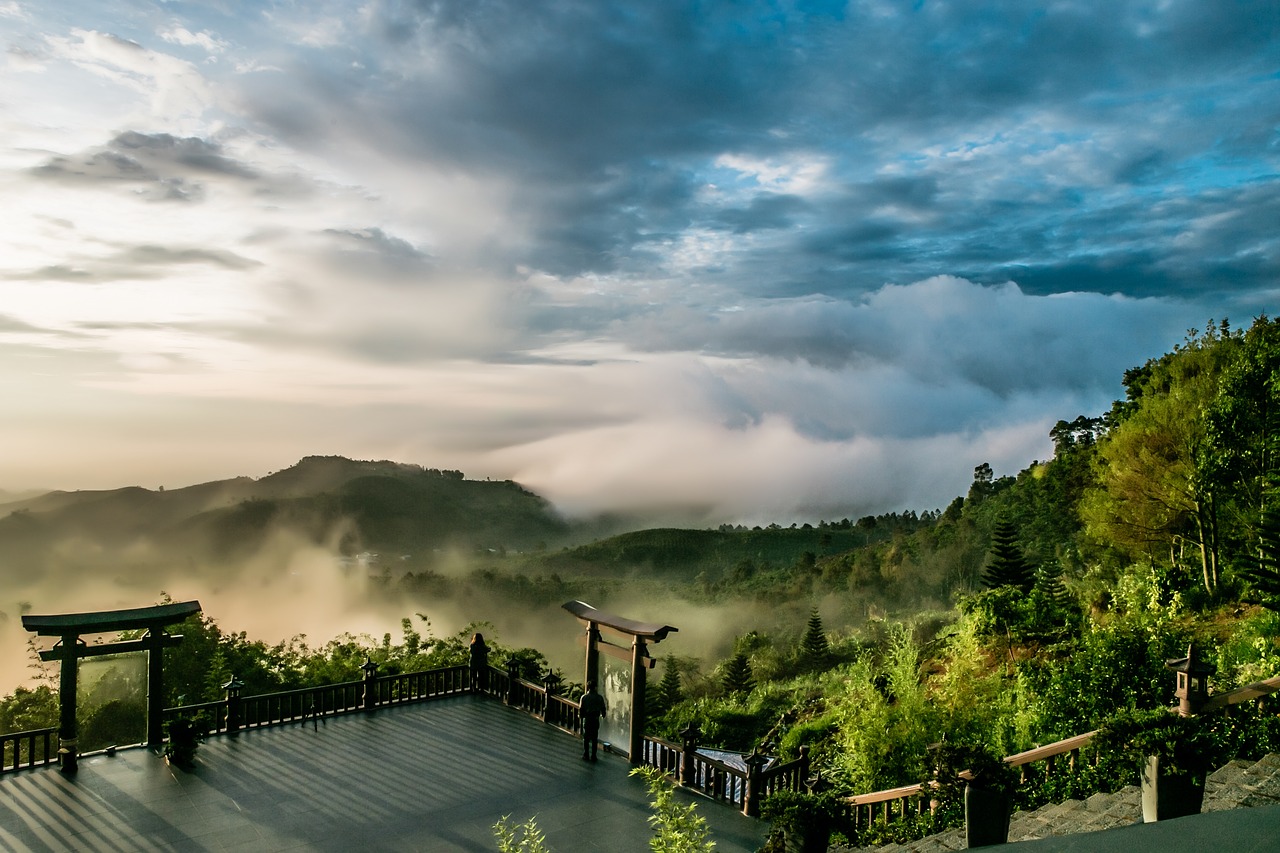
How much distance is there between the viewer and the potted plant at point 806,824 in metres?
8.12

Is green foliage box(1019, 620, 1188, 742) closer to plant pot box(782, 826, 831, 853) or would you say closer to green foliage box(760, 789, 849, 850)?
green foliage box(760, 789, 849, 850)

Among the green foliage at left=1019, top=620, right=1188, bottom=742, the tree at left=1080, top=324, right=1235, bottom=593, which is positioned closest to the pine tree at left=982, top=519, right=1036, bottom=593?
the tree at left=1080, top=324, right=1235, bottom=593

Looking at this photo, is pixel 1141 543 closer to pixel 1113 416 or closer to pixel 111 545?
pixel 1113 416

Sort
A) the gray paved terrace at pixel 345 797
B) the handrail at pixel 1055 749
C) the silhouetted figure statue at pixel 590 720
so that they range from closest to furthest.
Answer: the handrail at pixel 1055 749
the gray paved terrace at pixel 345 797
the silhouetted figure statue at pixel 590 720

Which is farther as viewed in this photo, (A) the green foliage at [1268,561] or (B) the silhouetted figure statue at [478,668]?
(A) the green foliage at [1268,561]

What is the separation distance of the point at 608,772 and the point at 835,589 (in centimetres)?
5105

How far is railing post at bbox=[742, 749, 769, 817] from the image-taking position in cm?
1138

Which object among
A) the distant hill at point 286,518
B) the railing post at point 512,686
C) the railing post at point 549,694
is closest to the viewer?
the railing post at point 549,694

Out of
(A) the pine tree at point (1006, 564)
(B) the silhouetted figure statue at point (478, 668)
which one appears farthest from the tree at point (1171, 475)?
(B) the silhouetted figure statue at point (478, 668)

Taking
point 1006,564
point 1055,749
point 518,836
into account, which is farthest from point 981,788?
point 1006,564

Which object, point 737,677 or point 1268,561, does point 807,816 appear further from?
point 737,677

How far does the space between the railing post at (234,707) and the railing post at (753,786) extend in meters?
8.88

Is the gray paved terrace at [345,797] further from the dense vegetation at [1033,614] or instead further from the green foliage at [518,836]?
the dense vegetation at [1033,614]

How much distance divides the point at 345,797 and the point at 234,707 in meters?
3.89
